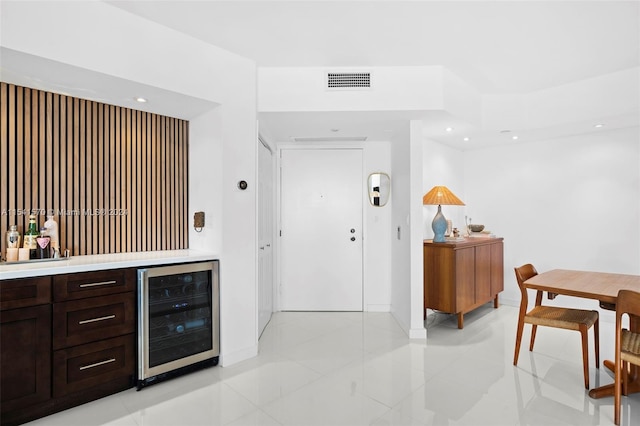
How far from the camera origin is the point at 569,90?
11.5 ft

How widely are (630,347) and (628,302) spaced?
0.30m

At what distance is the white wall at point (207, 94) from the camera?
2.08 metres

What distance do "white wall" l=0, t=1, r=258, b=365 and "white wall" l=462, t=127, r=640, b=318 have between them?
3.62m

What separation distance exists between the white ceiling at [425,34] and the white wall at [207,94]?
13 centimetres

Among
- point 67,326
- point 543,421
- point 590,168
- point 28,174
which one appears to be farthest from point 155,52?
point 590,168

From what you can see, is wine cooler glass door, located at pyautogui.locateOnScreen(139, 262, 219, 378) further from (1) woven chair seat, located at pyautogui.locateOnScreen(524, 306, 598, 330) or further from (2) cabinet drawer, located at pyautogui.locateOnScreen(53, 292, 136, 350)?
(1) woven chair seat, located at pyautogui.locateOnScreen(524, 306, 598, 330)

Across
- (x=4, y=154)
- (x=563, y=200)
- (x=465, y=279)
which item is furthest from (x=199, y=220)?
(x=563, y=200)

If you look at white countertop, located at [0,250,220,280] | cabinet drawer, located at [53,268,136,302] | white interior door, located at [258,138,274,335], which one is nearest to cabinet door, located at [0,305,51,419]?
cabinet drawer, located at [53,268,136,302]

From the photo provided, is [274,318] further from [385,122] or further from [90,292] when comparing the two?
[385,122]

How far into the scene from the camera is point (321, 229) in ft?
14.3

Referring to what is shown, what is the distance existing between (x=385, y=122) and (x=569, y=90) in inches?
80.3

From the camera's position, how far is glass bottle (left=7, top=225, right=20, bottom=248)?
226cm

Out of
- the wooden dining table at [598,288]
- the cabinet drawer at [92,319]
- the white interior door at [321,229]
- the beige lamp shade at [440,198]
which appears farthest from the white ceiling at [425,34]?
the cabinet drawer at [92,319]

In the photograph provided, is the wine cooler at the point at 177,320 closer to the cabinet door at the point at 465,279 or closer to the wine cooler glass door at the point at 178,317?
the wine cooler glass door at the point at 178,317
